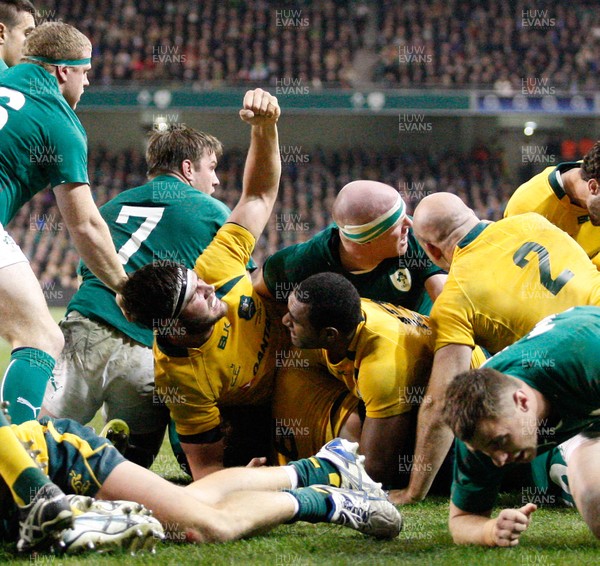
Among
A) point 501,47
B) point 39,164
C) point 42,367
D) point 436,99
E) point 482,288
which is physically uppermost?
point 501,47

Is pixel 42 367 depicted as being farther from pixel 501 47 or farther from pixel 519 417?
pixel 501 47

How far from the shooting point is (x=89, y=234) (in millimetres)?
4410

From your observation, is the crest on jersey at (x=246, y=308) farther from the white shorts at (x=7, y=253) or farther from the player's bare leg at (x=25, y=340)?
the white shorts at (x=7, y=253)

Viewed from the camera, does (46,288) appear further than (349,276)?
Yes

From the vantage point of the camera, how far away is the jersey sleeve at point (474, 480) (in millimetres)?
3186

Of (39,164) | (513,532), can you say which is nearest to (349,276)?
(39,164)

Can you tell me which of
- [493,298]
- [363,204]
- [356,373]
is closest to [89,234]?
[363,204]

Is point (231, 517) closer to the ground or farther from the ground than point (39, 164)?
closer to the ground

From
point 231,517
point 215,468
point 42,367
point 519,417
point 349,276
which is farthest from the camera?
point 349,276

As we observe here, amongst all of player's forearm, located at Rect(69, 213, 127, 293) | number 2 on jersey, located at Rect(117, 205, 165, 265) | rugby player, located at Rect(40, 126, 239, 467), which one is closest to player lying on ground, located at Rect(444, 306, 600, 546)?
player's forearm, located at Rect(69, 213, 127, 293)

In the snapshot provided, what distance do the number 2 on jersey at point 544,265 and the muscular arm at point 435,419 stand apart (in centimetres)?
48

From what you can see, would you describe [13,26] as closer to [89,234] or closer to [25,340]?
[89,234]

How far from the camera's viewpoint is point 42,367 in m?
3.88

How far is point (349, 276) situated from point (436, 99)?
65.3 ft
